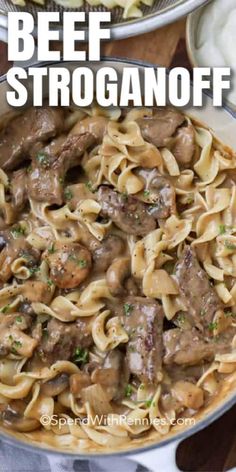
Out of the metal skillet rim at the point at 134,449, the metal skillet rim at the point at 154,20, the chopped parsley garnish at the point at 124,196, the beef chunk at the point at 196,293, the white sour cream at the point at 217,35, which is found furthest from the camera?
the white sour cream at the point at 217,35

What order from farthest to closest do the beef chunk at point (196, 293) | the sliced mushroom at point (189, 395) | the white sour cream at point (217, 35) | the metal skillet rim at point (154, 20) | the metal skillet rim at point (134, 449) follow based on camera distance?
the white sour cream at point (217, 35)
the metal skillet rim at point (154, 20)
the beef chunk at point (196, 293)
the sliced mushroom at point (189, 395)
the metal skillet rim at point (134, 449)

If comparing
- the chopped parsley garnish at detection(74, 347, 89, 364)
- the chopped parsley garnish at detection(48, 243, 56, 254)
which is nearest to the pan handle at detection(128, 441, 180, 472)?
the chopped parsley garnish at detection(74, 347, 89, 364)

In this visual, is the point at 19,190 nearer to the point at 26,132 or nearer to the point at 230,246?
the point at 26,132

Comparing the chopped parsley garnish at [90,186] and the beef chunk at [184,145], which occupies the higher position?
the beef chunk at [184,145]

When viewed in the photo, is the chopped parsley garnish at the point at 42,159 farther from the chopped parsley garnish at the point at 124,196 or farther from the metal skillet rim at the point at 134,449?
the metal skillet rim at the point at 134,449

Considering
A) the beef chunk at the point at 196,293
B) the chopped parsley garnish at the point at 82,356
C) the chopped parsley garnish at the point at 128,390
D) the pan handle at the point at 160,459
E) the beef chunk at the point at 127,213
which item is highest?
the beef chunk at the point at 127,213

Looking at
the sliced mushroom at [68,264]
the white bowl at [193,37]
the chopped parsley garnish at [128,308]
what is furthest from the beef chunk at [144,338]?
the white bowl at [193,37]

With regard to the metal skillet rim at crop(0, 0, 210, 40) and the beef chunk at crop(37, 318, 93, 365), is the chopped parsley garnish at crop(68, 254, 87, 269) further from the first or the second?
the metal skillet rim at crop(0, 0, 210, 40)
